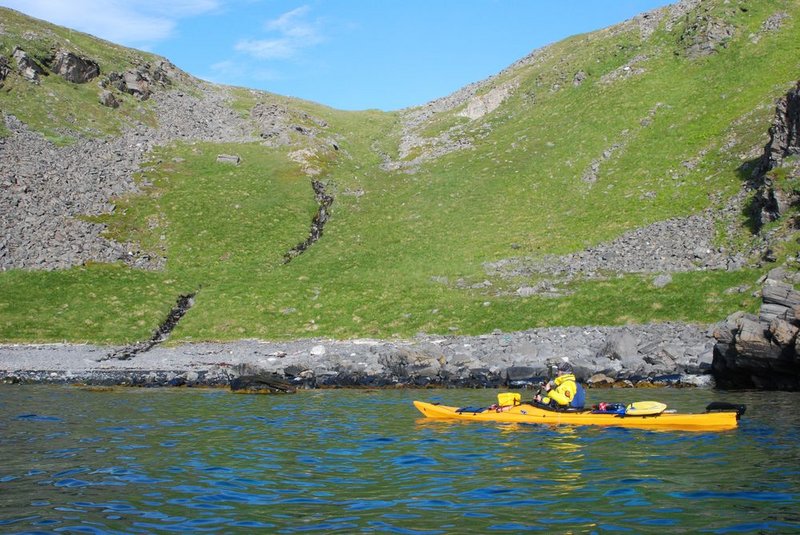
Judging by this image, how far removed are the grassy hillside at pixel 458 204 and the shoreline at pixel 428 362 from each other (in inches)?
119

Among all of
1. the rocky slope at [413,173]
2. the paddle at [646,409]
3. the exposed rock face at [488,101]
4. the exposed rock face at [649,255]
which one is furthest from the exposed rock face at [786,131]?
the exposed rock face at [488,101]

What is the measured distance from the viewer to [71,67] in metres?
81.8

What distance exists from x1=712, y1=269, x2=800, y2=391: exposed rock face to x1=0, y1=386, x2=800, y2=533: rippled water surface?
1506 mm

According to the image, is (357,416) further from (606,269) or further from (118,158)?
(118,158)

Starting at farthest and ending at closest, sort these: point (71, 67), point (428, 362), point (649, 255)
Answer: point (71, 67)
point (649, 255)
point (428, 362)

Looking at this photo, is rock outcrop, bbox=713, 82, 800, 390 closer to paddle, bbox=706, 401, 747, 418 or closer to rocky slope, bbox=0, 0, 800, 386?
rocky slope, bbox=0, 0, 800, 386

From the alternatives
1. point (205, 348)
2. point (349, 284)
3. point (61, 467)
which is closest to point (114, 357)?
point (205, 348)

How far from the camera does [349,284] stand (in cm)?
5069

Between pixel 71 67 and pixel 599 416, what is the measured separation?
8207cm

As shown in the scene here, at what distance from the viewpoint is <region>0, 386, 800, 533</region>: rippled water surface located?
12375 millimetres

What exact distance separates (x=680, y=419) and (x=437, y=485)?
34.2 feet

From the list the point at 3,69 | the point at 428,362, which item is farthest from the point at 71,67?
the point at 428,362

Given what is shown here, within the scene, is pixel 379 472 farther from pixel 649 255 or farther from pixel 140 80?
pixel 140 80

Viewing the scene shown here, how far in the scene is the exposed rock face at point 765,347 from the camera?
26047 millimetres
